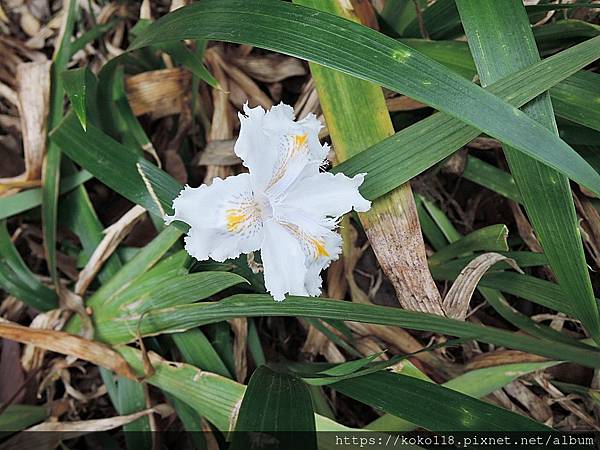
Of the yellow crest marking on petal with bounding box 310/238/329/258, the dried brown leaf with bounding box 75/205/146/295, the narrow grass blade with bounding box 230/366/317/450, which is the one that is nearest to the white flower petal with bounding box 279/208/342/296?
the yellow crest marking on petal with bounding box 310/238/329/258

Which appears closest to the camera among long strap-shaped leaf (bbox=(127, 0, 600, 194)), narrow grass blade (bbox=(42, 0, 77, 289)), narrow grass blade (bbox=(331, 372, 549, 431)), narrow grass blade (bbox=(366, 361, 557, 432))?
long strap-shaped leaf (bbox=(127, 0, 600, 194))

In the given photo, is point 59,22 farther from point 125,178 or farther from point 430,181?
point 430,181

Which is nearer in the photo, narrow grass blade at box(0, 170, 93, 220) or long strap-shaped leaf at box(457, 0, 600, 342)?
long strap-shaped leaf at box(457, 0, 600, 342)

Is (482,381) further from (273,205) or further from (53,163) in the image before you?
(53,163)

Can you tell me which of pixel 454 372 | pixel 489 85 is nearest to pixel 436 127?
pixel 489 85

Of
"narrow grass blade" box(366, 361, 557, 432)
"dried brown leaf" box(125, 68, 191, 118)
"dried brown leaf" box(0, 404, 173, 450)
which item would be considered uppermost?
"dried brown leaf" box(125, 68, 191, 118)

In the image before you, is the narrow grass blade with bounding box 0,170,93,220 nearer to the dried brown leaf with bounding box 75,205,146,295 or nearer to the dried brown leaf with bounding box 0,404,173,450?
the dried brown leaf with bounding box 75,205,146,295

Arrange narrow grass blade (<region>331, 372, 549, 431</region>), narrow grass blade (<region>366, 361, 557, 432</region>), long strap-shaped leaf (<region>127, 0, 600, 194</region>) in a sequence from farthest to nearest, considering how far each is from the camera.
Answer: narrow grass blade (<region>366, 361, 557, 432</region>), narrow grass blade (<region>331, 372, 549, 431</region>), long strap-shaped leaf (<region>127, 0, 600, 194</region>)
